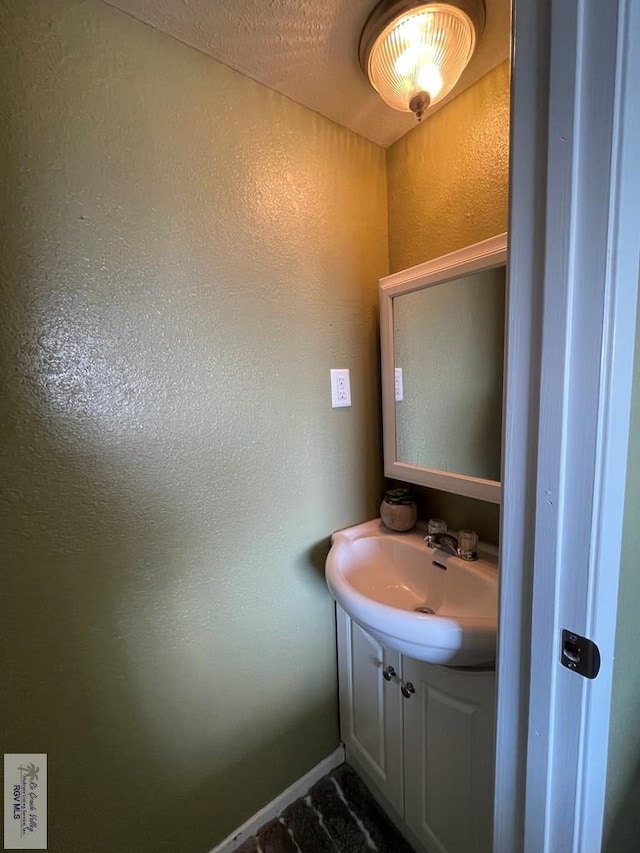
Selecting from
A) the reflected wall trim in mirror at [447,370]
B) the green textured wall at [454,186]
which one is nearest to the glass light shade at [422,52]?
the green textured wall at [454,186]

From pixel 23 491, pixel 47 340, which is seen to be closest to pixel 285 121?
pixel 47 340

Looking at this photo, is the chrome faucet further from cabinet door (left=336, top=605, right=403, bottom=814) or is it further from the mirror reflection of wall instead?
cabinet door (left=336, top=605, right=403, bottom=814)

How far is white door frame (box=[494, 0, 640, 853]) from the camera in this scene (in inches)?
15.7

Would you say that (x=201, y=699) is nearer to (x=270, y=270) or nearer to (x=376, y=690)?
(x=376, y=690)

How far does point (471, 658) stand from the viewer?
71cm

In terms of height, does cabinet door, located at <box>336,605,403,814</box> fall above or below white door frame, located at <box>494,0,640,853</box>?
below

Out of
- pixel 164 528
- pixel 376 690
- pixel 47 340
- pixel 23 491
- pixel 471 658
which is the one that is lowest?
pixel 376 690

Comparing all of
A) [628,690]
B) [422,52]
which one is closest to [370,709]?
Answer: [628,690]

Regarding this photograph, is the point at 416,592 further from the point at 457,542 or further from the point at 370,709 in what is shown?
the point at 370,709

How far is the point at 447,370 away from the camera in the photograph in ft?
3.66

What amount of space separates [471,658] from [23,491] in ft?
3.25

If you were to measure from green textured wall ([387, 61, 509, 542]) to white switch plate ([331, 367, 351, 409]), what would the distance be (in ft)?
1.46

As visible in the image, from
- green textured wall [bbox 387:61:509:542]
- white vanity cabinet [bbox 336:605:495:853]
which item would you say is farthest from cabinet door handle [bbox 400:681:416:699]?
green textured wall [bbox 387:61:509:542]

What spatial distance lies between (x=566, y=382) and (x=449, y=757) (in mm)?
942
